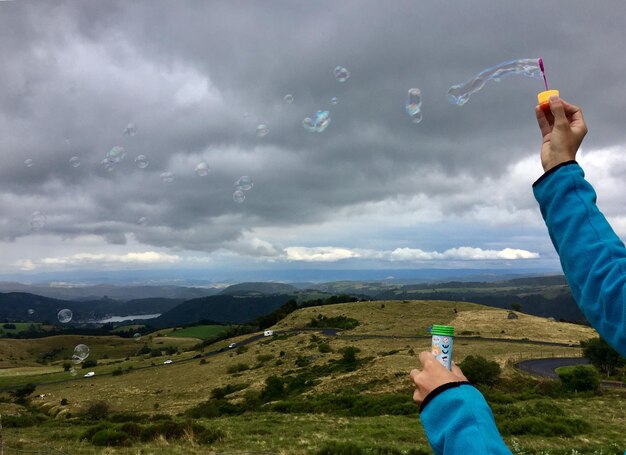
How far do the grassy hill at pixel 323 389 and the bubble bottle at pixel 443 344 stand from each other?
15.4 meters

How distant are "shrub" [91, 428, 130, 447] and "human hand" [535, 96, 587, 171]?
72.2 feet

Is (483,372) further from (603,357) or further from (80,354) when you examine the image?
(80,354)

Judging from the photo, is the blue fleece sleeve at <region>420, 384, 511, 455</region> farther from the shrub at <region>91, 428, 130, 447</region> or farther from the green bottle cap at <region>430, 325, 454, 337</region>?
the shrub at <region>91, 428, 130, 447</region>

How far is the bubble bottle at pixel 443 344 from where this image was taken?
262 cm

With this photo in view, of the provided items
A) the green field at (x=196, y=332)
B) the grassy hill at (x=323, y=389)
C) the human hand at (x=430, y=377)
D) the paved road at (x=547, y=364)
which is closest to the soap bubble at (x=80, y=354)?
the grassy hill at (x=323, y=389)

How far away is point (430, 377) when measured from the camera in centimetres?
217

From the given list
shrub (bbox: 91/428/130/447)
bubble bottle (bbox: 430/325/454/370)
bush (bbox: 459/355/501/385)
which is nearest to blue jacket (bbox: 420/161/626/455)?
bubble bottle (bbox: 430/325/454/370)

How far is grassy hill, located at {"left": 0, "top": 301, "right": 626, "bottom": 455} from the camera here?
2012 centimetres

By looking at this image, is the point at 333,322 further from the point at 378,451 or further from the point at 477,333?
the point at 378,451

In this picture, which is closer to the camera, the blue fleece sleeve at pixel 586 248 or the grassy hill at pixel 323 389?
the blue fleece sleeve at pixel 586 248

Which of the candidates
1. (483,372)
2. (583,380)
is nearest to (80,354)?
(483,372)

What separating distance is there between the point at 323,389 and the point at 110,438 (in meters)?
30.2

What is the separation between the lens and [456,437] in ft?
6.18

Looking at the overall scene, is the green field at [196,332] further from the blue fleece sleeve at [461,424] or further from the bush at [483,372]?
the blue fleece sleeve at [461,424]
